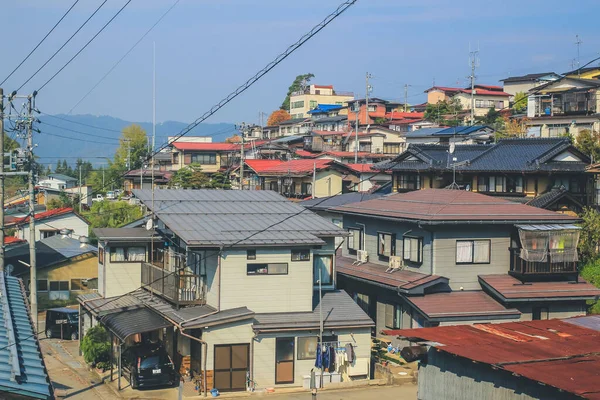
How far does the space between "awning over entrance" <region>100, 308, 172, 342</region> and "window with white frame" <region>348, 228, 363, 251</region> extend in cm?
1134

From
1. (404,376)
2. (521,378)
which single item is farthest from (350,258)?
(521,378)

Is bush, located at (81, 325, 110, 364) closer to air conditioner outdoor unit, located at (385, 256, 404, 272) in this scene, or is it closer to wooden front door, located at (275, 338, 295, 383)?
wooden front door, located at (275, 338, 295, 383)

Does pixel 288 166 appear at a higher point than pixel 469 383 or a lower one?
higher

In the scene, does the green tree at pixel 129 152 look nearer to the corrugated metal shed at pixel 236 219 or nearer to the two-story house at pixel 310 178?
the two-story house at pixel 310 178

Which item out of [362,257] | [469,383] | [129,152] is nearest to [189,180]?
[129,152]

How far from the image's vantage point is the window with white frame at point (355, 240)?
3222 centimetres

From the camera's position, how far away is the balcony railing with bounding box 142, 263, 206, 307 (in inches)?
897

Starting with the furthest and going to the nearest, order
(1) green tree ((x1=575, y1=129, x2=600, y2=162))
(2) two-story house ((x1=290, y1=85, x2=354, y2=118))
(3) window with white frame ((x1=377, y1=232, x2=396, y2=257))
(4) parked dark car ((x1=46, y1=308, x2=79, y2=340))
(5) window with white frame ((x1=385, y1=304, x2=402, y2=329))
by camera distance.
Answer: (2) two-story house ((x1=290, y1=85, x2=354, y2=118)) < (1) green tree ((x1=575, y1=129, x2=600, y2=162)) < (4) parked dark car ((x1=46, y1=308, x2=79, y2=340)) < (3) window with white frame ((x1=377, y1=232, x2=396, y2=257)) < (5) window with white frame ((x1=385, y1=304, x2=402, y2=329))

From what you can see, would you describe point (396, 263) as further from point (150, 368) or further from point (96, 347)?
point (96, 347)

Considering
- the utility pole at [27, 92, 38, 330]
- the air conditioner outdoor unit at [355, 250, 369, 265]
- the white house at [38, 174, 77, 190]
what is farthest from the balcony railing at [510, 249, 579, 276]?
the white house at [38, 174, 77, 190]

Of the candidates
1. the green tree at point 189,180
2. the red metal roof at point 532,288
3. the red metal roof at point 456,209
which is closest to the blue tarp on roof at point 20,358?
the red metal roof at point 456,209

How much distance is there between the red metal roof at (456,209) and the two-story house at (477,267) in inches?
1.8

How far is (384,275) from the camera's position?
28.2 m

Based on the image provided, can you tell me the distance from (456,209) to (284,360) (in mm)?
9659
